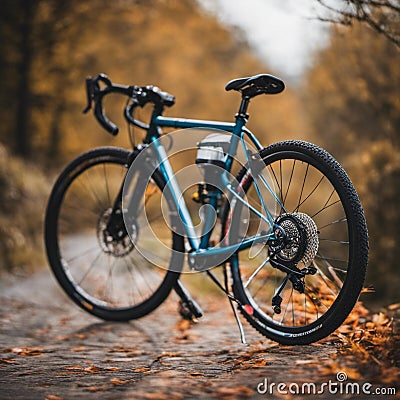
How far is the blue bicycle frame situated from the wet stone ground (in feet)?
1.67

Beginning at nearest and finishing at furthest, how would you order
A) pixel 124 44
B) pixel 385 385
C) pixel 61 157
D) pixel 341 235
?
pixel 385 385, pixel 341 235, pixel 61 157, pixel 124 44

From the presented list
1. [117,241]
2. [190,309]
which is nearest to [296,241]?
[190,309]

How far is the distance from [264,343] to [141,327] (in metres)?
1.01

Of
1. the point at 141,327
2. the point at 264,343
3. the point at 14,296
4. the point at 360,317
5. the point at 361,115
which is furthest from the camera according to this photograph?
the point at 361,115

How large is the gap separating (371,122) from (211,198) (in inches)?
302

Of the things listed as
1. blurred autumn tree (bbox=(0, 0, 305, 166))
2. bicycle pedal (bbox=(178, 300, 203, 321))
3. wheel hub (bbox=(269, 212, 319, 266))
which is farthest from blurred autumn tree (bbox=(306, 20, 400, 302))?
blurred autumn tree (bbox=(0, 0, 305, 166))

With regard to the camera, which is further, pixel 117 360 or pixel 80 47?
pixel 80 47

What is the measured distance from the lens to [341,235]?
7980mm

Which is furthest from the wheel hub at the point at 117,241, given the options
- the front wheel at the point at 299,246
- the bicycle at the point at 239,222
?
the front wheel at the point at 299,246

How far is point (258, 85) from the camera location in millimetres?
3270

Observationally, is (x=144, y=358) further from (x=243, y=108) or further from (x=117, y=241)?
(x=243, y=108)

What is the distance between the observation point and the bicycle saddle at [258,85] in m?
3.22

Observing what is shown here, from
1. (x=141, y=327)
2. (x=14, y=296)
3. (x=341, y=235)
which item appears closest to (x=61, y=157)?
(x=341, y=235)

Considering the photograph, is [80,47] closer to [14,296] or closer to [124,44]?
[124,44]
